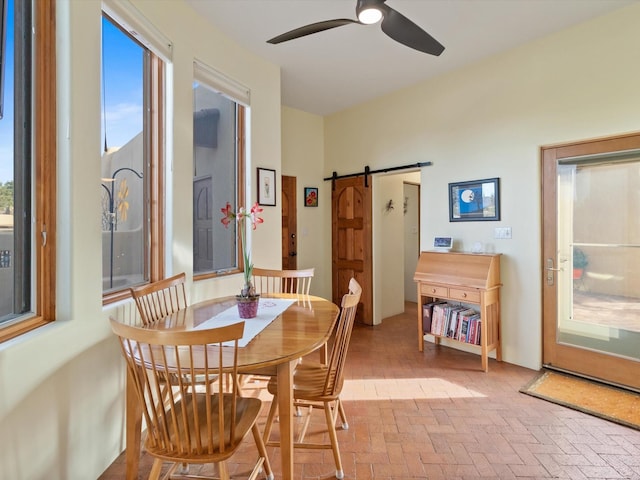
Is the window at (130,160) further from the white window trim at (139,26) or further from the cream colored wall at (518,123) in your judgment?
the cream colored wall at (518,123)

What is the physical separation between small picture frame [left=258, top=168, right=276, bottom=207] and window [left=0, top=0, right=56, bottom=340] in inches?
73.8

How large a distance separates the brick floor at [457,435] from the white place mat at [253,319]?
2.44 ft

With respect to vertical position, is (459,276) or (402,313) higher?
(459,276)

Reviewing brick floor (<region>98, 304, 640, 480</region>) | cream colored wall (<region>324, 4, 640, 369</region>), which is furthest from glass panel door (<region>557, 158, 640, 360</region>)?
brick floor (<region>98, 304, 640, 480</region>)

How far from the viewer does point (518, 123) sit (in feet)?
10.1

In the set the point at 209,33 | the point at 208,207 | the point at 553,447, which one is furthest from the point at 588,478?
the point at 209,33

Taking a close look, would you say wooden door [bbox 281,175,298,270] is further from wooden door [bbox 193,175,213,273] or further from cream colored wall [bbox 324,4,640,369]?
wooden door [bbox 193,175,213,273]

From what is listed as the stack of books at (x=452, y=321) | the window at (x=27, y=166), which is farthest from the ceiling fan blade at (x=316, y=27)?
the stack of books at (x=452, y=321)

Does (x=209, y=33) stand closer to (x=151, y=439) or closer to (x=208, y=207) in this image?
(x=208, y=207)

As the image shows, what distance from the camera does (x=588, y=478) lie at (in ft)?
5.60

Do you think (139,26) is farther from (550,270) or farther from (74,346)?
(550,270)

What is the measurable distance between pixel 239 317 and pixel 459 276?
212cm

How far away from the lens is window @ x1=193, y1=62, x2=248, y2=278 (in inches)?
113

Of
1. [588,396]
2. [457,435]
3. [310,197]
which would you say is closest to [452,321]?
[588,396]
